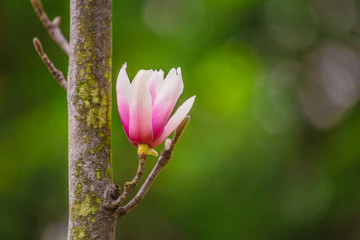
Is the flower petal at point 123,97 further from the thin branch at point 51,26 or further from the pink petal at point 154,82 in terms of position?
the thin branch at point 51,26

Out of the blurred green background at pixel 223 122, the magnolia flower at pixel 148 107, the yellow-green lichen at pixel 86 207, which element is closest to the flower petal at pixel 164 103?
the magnolia flower at pixel 148 107

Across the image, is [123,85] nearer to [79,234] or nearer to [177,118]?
[177,118]

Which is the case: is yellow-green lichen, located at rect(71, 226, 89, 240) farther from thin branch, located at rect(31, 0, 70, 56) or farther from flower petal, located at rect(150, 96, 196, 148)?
thin branch, located at rect(31, 0, 70, 56)

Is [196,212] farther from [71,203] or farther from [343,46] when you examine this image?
[71,203]

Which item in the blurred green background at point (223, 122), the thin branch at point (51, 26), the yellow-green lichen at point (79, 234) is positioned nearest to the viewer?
the yellow-green lichen at point (79, 234)

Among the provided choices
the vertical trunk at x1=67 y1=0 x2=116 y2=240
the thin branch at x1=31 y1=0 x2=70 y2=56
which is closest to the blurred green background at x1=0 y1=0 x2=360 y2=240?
the thin branch at x1=31 y1=0 x2=70 y2=56

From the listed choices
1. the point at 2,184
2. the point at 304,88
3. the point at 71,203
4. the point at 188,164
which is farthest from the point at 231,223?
the point at 71,203
